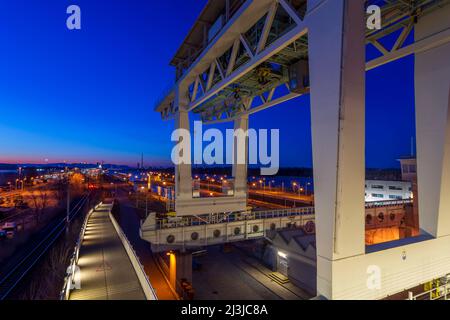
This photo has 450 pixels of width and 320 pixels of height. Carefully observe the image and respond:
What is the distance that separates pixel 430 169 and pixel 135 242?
2873cm

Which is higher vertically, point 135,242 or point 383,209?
point 383,209

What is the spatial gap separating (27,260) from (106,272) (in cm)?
1451

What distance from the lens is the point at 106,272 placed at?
11.1 m

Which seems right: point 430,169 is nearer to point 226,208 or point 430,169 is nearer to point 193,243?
point 226,208

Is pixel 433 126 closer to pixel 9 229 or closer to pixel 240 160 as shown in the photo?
pixel 240 160

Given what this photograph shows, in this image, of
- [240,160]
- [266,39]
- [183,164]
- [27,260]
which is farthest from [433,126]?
[27,260]

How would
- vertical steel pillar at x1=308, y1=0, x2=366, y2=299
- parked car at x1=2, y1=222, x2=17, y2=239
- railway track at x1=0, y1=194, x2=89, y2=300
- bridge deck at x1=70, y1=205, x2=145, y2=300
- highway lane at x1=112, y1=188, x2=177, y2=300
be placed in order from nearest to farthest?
vertical steel pillar at x1=308, y1=0, x2=366, y2=299, bridge deck at x1=70, y1=205, x2=145, y2=300, railway track at x1=0, y1=194, x2=89, y2=300, highway lane at x1=112, y1=188, x2=177, y2=300, parked car at x1=2, y1=222, x2=17, y2=239

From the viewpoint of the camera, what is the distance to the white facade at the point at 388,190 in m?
40.8

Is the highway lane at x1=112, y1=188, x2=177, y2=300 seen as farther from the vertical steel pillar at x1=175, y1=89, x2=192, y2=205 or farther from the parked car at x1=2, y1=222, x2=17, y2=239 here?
the parked car at x1=2, y1=222, x2=17, y2=239

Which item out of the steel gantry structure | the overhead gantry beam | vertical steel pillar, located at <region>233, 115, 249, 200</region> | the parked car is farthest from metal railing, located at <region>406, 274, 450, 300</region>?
the parked car

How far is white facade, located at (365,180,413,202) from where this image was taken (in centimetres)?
4081

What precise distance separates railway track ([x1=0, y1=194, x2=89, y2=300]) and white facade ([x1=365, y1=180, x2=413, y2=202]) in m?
49.0
